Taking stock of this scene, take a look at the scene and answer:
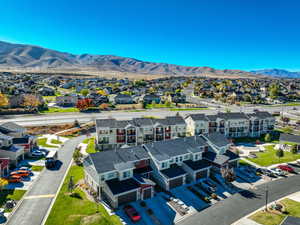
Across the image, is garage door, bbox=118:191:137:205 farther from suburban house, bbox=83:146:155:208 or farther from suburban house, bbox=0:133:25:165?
suburban house, bbox=0:133:25:165

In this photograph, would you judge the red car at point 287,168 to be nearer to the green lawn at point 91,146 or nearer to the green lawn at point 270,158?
the green lawn at point 270,158

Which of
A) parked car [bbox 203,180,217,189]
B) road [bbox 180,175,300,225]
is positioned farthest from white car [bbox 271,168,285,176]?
parked car [bbox 203,180,217,189]

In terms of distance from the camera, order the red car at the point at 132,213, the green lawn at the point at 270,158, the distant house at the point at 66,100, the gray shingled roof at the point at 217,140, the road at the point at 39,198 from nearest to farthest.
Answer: the road at the point at 39,198
the red car at the point at 132,213
the gray shingled roof at the point at 217,140
the green lawn at the point at 270,158
the distant house at the point at 66,100

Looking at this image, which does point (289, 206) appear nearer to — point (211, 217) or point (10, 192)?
point (211, 217)

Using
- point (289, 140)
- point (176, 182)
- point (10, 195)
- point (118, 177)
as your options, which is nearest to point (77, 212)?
point (118, 177)

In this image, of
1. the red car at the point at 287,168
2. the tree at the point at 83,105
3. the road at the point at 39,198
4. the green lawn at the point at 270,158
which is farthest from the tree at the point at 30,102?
the red car at the point at 287,168

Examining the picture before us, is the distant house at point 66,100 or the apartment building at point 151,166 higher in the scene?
the distant house at point 66,100

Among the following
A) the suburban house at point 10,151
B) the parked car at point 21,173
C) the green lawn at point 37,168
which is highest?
the suburban house at point 10,151
